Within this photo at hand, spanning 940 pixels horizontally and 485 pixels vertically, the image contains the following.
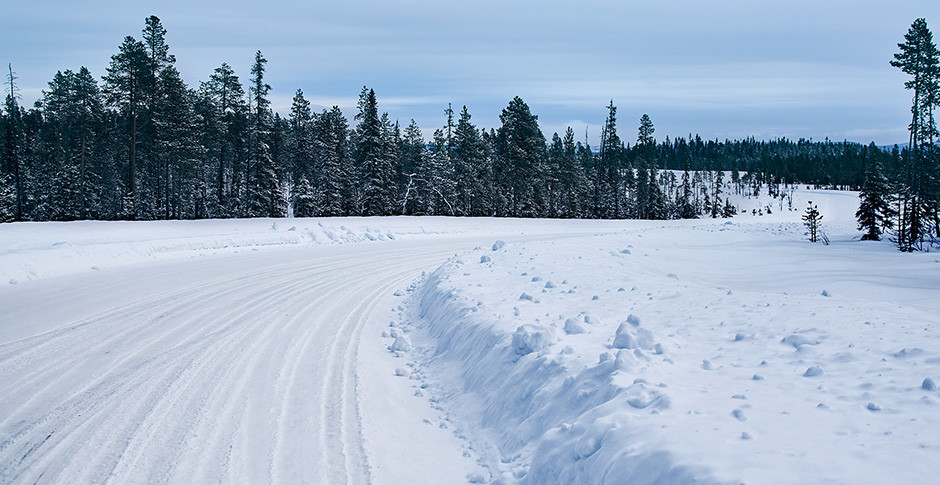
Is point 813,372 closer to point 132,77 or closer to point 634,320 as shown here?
point 634,320

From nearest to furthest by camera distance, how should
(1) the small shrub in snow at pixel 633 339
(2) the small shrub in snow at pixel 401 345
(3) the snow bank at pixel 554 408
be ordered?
(3) the snow bank at pixel 554 408 → (1) the small shrub in snow at pixel 633 339 → (2) the small shrub in snow at pixel 401 345

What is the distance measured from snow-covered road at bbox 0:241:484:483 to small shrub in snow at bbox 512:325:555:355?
1.74m

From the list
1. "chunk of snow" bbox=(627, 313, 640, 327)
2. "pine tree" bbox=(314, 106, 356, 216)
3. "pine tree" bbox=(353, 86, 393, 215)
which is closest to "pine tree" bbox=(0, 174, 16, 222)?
"pine tree" bbox=(314, 106, 356, 216)

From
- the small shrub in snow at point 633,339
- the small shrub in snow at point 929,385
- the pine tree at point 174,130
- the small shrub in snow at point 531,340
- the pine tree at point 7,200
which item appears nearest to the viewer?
the small shrub in snow at point 929,385

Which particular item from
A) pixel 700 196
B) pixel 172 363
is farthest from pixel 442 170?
pixel 700 196

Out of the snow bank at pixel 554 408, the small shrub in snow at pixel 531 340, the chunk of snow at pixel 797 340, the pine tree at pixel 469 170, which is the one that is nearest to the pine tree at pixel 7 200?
the pine tree at pixel 469 170

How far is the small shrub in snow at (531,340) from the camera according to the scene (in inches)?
200

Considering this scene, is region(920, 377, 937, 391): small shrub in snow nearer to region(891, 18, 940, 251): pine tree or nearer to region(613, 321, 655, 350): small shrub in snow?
region(613, 321, 655, 350): small shrub in snow

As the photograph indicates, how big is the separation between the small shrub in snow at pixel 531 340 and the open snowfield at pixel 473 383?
0.9 inches

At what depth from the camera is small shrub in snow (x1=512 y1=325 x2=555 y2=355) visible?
16.6 feet

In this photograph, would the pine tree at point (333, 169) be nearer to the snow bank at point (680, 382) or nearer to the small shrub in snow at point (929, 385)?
the snow bank at point (680, 382)

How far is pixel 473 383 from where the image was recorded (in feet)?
16.7

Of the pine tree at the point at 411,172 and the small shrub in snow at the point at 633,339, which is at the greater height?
the pine tree at the point at 411,172

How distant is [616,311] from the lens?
6.47 meters
